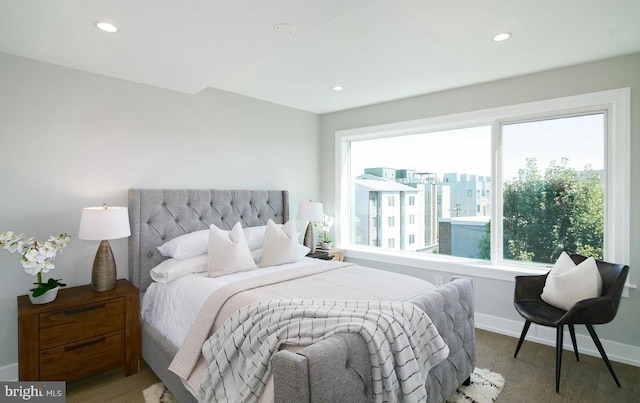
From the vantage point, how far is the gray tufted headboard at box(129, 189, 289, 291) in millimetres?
2867

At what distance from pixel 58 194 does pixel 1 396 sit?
138cm

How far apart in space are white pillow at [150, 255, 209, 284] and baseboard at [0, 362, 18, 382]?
107 cm

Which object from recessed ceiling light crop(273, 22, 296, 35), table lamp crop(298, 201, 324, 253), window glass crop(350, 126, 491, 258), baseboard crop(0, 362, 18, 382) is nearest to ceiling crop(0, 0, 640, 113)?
recessed ceiling light crop(273, 22, 296, 35)

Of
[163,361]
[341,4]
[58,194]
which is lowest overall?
[163,361]

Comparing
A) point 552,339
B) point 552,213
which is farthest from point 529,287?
point 552,213

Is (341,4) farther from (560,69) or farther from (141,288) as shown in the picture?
(141,288)

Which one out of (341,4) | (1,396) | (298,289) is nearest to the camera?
(341,4)

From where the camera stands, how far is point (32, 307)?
7.16ft

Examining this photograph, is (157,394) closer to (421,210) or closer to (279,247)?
(279,247)

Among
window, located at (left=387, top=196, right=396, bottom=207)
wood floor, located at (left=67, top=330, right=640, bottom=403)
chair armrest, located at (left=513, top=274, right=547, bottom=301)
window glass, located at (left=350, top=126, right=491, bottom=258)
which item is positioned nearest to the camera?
wood floor, located at (left=67, top=330, right=640, bottom=403)

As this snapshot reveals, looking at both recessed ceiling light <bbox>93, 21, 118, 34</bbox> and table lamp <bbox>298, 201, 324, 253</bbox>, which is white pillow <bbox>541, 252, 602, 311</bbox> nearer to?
table lamp <bbox>298, 201, 324, 253</bbox>

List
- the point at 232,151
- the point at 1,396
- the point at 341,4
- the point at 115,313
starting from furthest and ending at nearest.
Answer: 1. the point at 232,151
2. the point at 115,313
3. the point at 1,396
4. the point at 341,4

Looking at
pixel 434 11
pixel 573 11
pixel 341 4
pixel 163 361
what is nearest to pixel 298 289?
pixel 163 361

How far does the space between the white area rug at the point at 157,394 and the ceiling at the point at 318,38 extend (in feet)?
7.63
